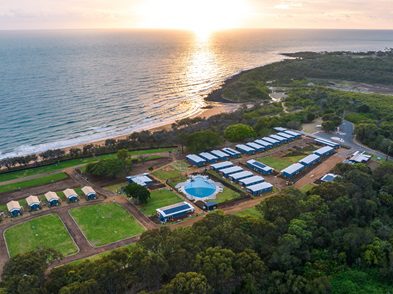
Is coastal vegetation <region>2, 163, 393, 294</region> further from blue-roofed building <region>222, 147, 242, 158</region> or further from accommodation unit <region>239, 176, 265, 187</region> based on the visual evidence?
blue-roofed building <region>222, 147, 242, 158</region>

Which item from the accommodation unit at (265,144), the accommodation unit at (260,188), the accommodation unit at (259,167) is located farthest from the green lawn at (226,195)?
the accommodation unit at (265,144)

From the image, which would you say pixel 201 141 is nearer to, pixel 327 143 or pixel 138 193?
pixel 138 193

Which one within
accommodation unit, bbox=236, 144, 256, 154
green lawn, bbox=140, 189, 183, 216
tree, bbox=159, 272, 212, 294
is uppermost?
tree, bbox=159, 272, 212, 294

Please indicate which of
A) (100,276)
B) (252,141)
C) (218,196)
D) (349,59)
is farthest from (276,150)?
(349,59)

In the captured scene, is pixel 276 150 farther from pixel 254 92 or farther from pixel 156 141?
pixel 254 92

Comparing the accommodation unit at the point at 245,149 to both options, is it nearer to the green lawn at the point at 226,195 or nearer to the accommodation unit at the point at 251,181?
Result: the accommodation unit at the point at 251,181

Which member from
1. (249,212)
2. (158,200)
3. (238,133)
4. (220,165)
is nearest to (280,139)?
(238,133)

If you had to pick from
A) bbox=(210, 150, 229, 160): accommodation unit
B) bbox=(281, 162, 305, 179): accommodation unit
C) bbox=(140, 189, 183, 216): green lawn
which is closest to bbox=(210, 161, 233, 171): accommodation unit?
bbox=(210, 150, 229, 160): accommodation unit
